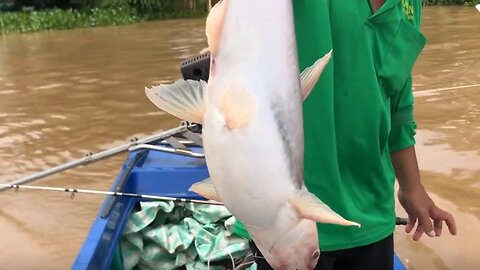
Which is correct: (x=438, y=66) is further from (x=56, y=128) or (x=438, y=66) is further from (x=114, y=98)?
(x=56, y=128)

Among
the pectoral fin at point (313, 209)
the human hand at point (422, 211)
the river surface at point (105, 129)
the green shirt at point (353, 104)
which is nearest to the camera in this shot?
the pectoral fin at point (313, 209)

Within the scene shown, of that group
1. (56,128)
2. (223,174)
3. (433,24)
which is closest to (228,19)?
(223,174)

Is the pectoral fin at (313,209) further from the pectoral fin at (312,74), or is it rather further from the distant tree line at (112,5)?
the distant tree line at (112,5)

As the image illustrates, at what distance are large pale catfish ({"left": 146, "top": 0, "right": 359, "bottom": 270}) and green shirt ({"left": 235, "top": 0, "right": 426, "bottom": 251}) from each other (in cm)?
26

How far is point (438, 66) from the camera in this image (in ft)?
30.3

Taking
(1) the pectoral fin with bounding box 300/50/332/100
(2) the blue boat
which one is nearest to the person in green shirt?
(1) the pectoral fin with bounding box 300/50/332/100

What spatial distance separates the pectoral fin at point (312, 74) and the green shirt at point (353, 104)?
0.84 ft

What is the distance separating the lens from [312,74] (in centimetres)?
88

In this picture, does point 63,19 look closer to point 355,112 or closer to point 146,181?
point 146,181

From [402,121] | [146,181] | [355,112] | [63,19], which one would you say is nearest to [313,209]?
[355,112]

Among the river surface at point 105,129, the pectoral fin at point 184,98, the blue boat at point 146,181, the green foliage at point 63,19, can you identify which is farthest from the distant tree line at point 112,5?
the pectoral fin at point 184,98

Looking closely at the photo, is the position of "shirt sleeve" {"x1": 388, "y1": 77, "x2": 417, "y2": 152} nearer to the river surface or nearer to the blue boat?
the blue boat

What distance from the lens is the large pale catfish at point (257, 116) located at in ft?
2.78

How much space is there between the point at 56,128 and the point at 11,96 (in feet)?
7.43
